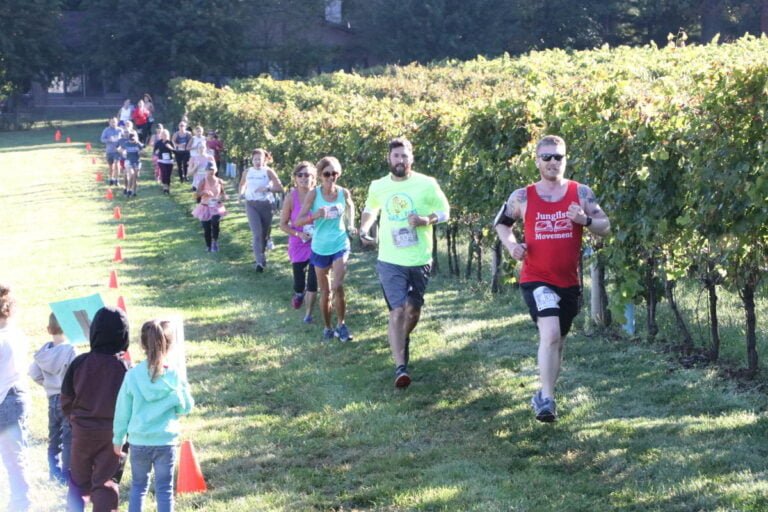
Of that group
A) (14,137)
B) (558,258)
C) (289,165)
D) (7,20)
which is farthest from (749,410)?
(7,20)

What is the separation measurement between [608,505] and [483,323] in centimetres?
564

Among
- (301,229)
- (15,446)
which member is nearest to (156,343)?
(15,446)

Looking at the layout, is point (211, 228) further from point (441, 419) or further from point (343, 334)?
point (441, 419)

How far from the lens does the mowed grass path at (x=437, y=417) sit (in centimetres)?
727

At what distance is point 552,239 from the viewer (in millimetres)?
8219

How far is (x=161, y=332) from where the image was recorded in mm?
6285

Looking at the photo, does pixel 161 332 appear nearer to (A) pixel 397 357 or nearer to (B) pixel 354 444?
(B) pixel 354 444

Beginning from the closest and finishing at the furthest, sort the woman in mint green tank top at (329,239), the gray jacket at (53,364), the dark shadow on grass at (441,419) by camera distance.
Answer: the gray jacket at (53,364) → the dark shadow on grass at (441,419) → the woman in mint green tank top at (329,239)

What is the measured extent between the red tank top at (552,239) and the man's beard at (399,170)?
191 centimetres

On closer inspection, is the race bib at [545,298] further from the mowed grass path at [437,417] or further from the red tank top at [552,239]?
the mowed grass path at [437,417]

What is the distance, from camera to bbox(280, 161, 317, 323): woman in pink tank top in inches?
515

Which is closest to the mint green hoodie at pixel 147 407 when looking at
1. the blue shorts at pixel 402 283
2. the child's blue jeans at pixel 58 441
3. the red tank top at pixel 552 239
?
the child's blue jeans at pixel 58 441

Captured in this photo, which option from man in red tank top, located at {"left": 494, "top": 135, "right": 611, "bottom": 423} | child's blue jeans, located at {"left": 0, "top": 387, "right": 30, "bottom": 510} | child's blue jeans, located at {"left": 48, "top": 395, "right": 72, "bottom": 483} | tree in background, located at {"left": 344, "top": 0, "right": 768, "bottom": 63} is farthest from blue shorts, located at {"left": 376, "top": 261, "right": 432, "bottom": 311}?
tree in background, located at {"left": 344, "top": 0, "right": 768, "bottom": 63}

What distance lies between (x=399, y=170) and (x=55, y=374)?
372 centimetres
